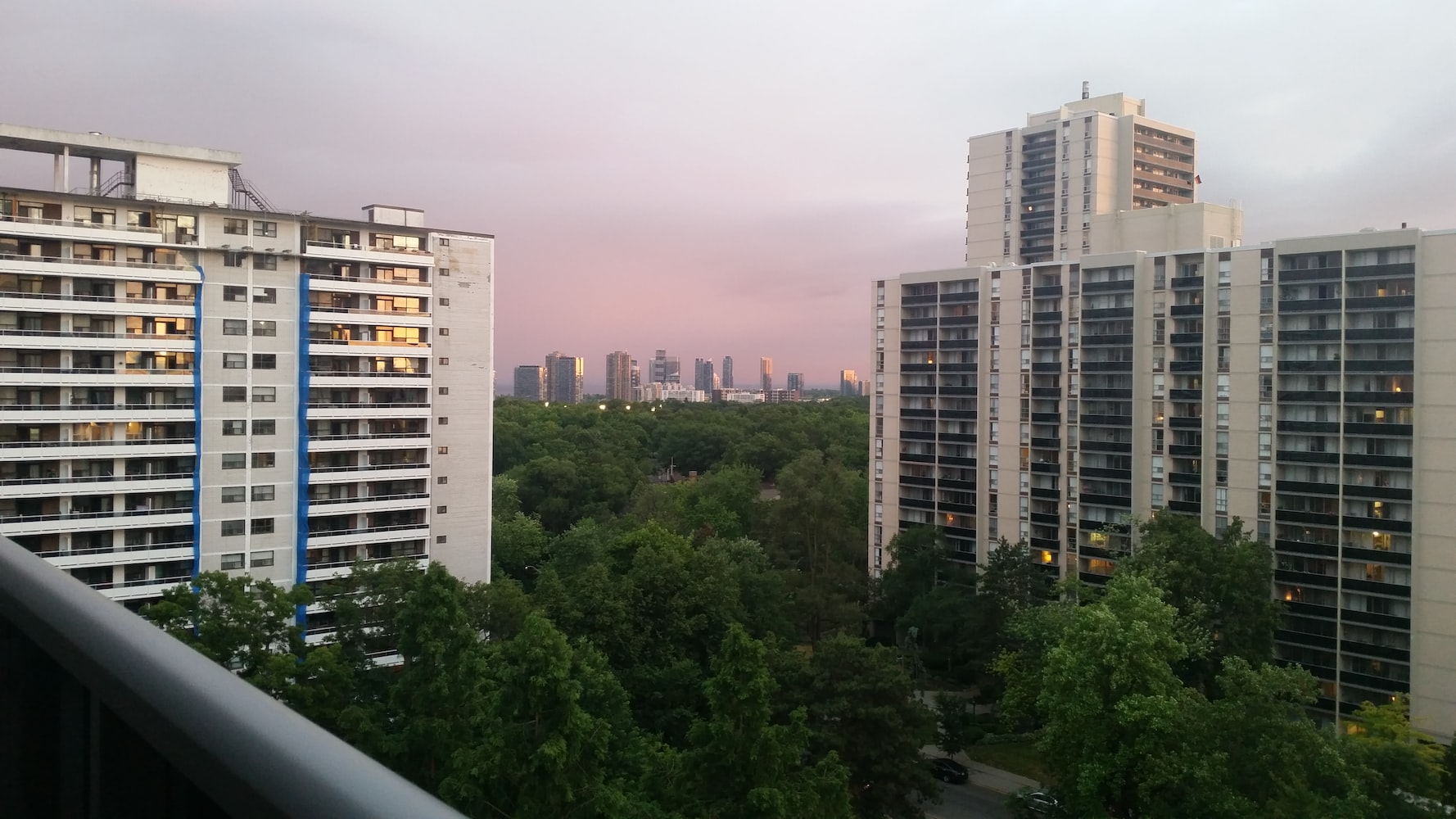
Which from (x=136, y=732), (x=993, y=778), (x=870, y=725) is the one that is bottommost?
(x=993, y=778)

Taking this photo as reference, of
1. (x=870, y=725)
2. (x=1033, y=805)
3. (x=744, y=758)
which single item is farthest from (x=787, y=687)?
(x=744, y=758)

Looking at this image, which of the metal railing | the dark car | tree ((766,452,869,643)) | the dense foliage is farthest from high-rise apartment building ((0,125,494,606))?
the metal railing

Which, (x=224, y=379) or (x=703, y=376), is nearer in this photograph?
(x=224, y=379)

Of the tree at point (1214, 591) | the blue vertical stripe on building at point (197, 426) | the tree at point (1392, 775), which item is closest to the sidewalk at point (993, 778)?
the tree at point (1214, 591)

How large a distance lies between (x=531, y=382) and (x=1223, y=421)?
12308 cm

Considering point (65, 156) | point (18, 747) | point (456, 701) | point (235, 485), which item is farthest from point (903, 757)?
point (65, 156)

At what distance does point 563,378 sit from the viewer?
143500 millimetres

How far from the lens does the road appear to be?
1841 centimetres

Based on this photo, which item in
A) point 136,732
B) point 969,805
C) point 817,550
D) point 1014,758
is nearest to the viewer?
point 136,732

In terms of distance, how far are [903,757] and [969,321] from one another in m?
20.9

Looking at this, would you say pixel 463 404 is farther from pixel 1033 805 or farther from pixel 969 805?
pixel 1033 805

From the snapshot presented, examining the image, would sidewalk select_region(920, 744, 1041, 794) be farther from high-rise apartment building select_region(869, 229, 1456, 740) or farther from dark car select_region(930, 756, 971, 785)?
high-rise apartment building select_region(869, 229, 1456, 740)

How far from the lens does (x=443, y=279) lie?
2784 cm

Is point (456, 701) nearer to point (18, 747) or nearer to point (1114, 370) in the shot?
point (18, 747)
